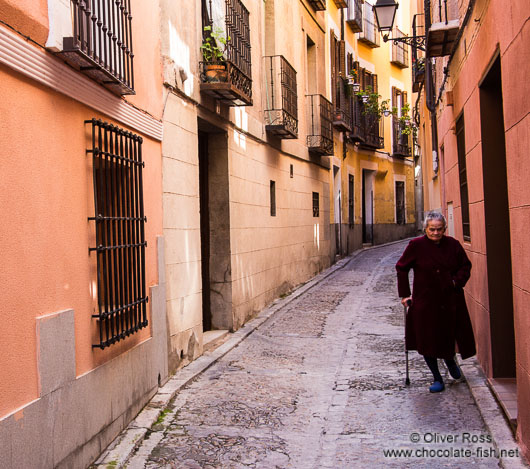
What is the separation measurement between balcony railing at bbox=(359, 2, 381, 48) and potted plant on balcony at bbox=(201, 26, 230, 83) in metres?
16.8

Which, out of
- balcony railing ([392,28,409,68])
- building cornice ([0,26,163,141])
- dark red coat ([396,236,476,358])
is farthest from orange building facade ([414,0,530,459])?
balcony railing ([392,28,409,68])

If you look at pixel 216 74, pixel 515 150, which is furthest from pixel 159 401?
pixel 216 74

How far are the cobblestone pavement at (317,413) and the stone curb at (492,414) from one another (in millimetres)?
77

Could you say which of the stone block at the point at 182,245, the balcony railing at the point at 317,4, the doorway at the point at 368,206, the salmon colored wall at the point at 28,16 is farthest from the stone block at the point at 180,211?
the doorway at the point at 368,206

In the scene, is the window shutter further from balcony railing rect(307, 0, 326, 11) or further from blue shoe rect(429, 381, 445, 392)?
blue shoe rect(429, 381, 445, 392)

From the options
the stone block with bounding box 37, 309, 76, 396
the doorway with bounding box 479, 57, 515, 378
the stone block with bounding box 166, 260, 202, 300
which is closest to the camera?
the stone block with bounding box 37, 309, 76, 396

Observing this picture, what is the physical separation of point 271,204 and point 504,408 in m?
7.89

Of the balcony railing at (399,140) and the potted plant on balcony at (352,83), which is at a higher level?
the potted plant on balcony at (352,83)

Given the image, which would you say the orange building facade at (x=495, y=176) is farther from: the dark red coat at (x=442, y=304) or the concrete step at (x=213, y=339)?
the concrete step at (x=213, y=339)

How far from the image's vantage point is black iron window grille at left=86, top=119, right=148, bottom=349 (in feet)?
16.6

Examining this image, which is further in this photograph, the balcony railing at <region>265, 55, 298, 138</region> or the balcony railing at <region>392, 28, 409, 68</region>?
the balcony railing at <region>392, 28, 409, 68</region>

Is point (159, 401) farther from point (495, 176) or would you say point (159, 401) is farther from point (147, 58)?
point (495, 176)

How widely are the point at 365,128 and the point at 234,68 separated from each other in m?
15.8

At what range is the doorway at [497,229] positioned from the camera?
243 inches
